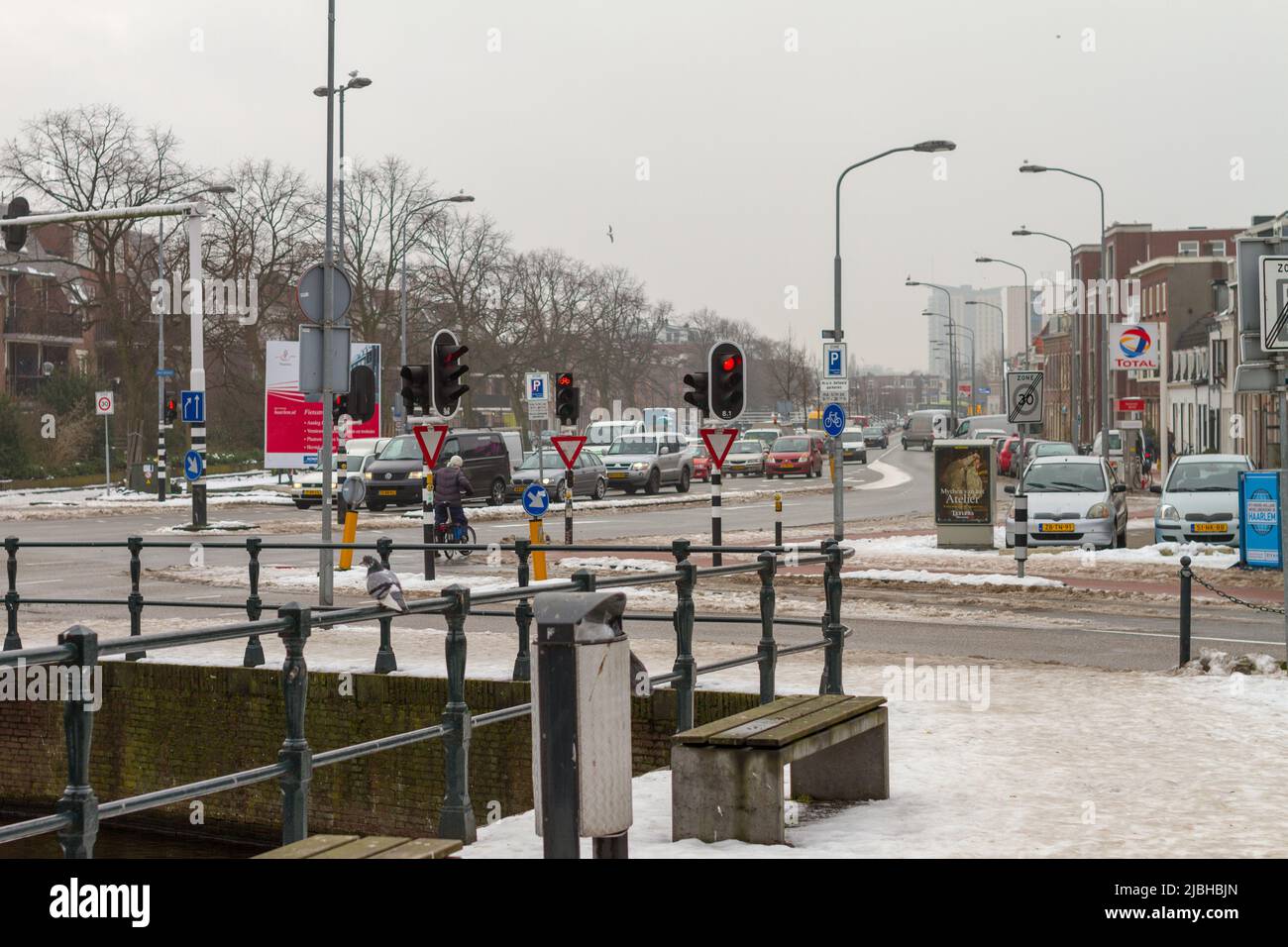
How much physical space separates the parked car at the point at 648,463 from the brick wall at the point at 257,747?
34231mm

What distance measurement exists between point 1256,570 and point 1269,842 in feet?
54.1

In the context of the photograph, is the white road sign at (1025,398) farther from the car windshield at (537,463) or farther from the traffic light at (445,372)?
the car windshield at (537,463)

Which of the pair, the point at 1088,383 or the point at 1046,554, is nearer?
the point at 1046,554

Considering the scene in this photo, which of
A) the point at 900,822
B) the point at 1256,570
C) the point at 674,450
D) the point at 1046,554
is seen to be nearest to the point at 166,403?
the point at 674,450

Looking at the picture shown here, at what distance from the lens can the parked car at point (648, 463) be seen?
48219 mm

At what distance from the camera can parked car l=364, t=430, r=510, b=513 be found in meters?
39.6

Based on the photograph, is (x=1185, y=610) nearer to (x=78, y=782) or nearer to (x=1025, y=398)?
(x=78, y=782)

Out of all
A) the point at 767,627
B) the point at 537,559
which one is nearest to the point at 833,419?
the point at 537,559

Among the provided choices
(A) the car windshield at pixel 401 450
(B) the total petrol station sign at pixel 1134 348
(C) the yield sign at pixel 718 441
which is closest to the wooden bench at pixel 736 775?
(C) the yield sign at pixel 718 441

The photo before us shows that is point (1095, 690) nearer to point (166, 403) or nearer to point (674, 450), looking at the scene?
point (166, 403)

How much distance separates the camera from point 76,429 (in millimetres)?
59125

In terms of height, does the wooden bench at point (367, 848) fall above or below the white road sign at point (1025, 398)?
below

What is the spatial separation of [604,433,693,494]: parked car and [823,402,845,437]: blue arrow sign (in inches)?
767
